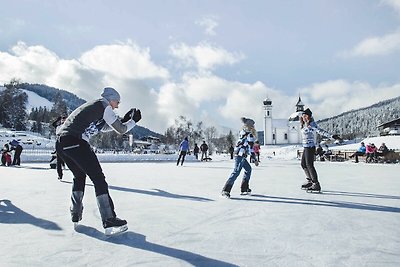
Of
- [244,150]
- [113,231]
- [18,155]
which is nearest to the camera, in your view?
[113,231]

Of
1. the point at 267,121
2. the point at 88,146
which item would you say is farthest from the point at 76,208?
the point at 267,121

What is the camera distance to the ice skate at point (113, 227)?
332 centimetres

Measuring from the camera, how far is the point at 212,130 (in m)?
121

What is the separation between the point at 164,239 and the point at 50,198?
343 centimetres

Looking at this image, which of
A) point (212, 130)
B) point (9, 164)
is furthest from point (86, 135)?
point (212, 130)

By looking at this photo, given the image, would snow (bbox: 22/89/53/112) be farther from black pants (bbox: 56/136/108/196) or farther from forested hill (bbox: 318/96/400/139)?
black pants (bbox: 56/136/108/196)

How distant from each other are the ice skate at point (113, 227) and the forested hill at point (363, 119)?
13621 cm

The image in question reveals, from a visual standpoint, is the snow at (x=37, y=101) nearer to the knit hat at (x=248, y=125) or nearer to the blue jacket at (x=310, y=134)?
the knit hat at (x=248, y=125)

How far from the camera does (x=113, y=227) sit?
11.0 feet

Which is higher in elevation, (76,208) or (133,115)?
(133,115)

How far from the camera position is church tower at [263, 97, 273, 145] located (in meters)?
110

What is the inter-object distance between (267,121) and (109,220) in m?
111

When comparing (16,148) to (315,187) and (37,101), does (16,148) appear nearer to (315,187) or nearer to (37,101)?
(315,187)

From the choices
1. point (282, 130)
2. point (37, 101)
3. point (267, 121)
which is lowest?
point (282, 130)
